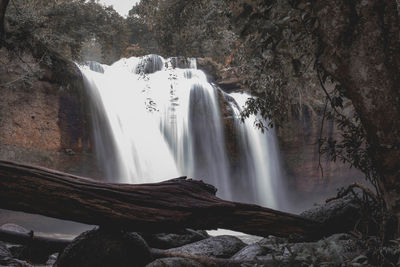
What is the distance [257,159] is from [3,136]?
10.5 meters

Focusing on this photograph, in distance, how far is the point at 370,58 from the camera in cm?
252

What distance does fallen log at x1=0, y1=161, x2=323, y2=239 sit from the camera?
2941 mm

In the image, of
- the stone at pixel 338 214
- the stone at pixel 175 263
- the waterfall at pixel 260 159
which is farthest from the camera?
the waterfall at pixel 260 159

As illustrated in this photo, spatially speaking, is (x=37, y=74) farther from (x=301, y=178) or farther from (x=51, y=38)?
(x=301, y=178)

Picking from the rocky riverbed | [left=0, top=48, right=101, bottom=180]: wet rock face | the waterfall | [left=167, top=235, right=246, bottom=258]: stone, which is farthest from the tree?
the waterfall

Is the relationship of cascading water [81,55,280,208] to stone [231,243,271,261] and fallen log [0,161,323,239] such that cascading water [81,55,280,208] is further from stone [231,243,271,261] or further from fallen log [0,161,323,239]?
fallen log [0,161,323,239]

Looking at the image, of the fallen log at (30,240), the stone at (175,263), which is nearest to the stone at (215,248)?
the stone at (175,263)

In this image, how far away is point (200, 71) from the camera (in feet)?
60.0

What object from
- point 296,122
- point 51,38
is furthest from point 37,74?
point 296,122

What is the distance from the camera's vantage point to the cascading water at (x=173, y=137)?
500 inches

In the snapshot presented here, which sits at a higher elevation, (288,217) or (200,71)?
(200,71)

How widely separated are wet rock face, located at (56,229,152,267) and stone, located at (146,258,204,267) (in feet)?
1.15

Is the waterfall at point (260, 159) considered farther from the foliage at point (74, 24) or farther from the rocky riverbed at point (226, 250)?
the rocky riverbed at point (226, 250)

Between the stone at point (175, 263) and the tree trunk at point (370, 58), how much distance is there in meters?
2.09
